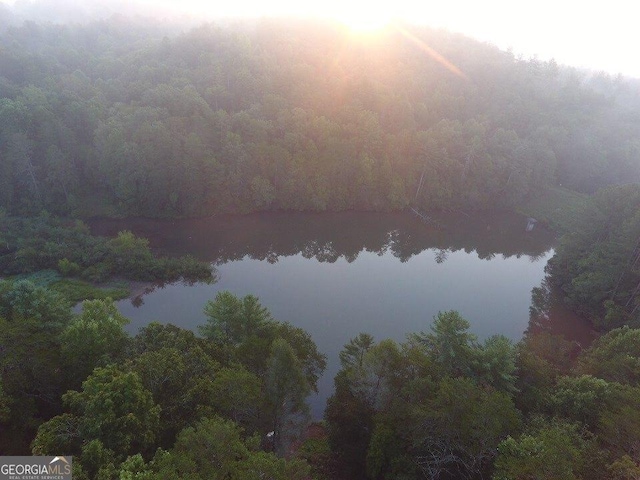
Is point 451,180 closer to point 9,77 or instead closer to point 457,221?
point 457,221

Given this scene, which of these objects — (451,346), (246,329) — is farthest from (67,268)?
(451,346)

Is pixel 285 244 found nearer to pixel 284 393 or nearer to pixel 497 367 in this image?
pixel 497 367

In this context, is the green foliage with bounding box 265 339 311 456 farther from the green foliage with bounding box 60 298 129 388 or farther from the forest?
the green foliage with bounding box 60 298 129 388

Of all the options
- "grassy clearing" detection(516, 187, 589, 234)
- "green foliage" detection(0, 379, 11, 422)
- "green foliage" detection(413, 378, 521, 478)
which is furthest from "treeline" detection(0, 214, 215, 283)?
"grassy clearing" detection(516, 187, 589, 234)

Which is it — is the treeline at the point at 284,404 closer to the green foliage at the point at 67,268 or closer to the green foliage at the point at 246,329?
the green foliage at the point at 246,329

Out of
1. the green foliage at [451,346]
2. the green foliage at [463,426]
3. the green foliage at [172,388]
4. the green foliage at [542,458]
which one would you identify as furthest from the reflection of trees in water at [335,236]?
the green foliage at [542,458]

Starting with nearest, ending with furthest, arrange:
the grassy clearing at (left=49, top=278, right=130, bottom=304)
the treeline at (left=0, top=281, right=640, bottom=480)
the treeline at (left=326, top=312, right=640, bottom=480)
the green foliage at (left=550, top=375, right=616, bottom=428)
→ the treeline at (left=0, top=281, right=640, bottom=480) → the treeline at (left=326, top=312, right=640, bottom=480) → the green foliage at (left=550, top=375, right=616, bottom=428) → the grassy clearing at (left=49, top=278, right=130, bottom=304)
